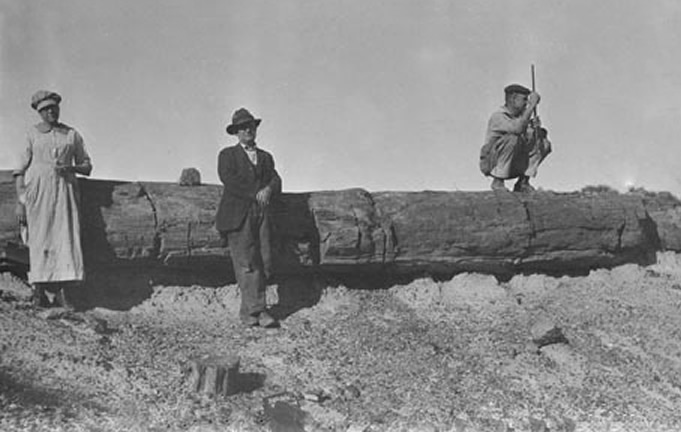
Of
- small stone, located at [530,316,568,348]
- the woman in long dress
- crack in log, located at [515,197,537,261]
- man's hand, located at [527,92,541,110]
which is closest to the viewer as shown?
the woman in long dress

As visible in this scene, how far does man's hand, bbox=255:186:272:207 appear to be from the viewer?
8055 millimetres

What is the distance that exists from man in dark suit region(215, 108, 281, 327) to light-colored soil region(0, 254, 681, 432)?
1.00 ft

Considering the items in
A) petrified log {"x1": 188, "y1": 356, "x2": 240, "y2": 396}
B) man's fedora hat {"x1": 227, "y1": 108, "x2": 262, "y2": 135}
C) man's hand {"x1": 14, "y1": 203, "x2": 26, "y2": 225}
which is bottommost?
petrified log {"x1": 188, "y1": 356, "x2": 240, "y2": 396}

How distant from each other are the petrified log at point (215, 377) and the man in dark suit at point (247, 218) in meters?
1.40

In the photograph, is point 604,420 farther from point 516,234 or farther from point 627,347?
point 516,234

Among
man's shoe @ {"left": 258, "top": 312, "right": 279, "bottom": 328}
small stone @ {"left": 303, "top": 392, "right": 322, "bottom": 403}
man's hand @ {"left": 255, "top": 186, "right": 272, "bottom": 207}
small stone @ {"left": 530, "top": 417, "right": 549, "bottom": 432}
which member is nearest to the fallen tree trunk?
man's hand @ {"left": 255, "top": 186, "right": 272, "bottom": 207}

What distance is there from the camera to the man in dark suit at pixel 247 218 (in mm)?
8000

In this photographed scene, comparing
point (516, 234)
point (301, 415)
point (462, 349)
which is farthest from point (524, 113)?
point (301, 415)

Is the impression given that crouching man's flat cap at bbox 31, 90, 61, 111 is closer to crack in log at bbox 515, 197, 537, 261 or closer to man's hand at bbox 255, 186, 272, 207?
man's hand at bbox 255, 186, 272, 207

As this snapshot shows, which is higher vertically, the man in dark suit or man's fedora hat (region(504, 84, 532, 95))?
man's fedora hat (region(504, 84, 532, 95))

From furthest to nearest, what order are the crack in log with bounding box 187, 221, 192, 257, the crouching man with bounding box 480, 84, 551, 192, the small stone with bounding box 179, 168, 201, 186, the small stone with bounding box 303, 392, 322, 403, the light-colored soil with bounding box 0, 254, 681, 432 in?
the crouching man with bounding box 480, 84, 551, 192 → the small stone with bounding box 179, 168, 201, 186 → the crack in log with bounding box 187, 221, 192, 257 → the small stone with bounding box 303, 392, 322, 403 → the light-colored soil with bounding box 0, 254, 681, 432

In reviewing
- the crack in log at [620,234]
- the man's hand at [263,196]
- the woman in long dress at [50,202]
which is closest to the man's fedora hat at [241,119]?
the man's hand at [263,196]

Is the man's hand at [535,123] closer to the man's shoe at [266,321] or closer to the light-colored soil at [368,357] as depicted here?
the light-colored soil at [368,357]

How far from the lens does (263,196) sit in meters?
8.06
